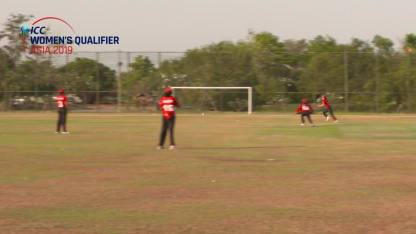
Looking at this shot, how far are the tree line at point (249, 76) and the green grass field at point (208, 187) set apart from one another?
27.5 m

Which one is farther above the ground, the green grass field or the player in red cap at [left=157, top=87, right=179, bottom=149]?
the player in red cap at [left=157, top=87, right=179, bottom=149]

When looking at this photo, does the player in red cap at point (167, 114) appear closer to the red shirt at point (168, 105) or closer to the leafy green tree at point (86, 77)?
the red shirt at point (168, 105)

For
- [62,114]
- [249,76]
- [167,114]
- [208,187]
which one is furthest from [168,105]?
[249,76]

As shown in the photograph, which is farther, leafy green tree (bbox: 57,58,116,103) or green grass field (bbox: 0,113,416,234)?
leafy green tree (bbox: 57,58,116,103)

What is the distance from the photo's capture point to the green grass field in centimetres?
770

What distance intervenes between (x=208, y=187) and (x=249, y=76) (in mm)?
38150

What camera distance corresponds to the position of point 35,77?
49594 mm

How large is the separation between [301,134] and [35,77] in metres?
31.4

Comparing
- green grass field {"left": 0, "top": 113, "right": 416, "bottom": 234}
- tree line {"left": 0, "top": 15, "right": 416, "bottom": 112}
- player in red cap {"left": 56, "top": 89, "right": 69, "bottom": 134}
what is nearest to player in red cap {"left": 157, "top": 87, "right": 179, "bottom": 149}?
green grass field {"left": 0, "top": 113, "right": 416, "bottom": 234}

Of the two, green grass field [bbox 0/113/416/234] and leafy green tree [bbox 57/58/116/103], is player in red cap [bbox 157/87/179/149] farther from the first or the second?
leafy green tree [bbox 57/58/116/103]

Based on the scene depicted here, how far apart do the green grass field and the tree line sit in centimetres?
2747

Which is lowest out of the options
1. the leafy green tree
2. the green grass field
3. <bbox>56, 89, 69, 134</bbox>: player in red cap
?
the green grass field

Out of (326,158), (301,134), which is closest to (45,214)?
(326,158)

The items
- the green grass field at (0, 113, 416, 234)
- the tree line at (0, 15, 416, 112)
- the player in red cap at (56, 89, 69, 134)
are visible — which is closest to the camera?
the green grass field at (0, 113, 416, 234)
